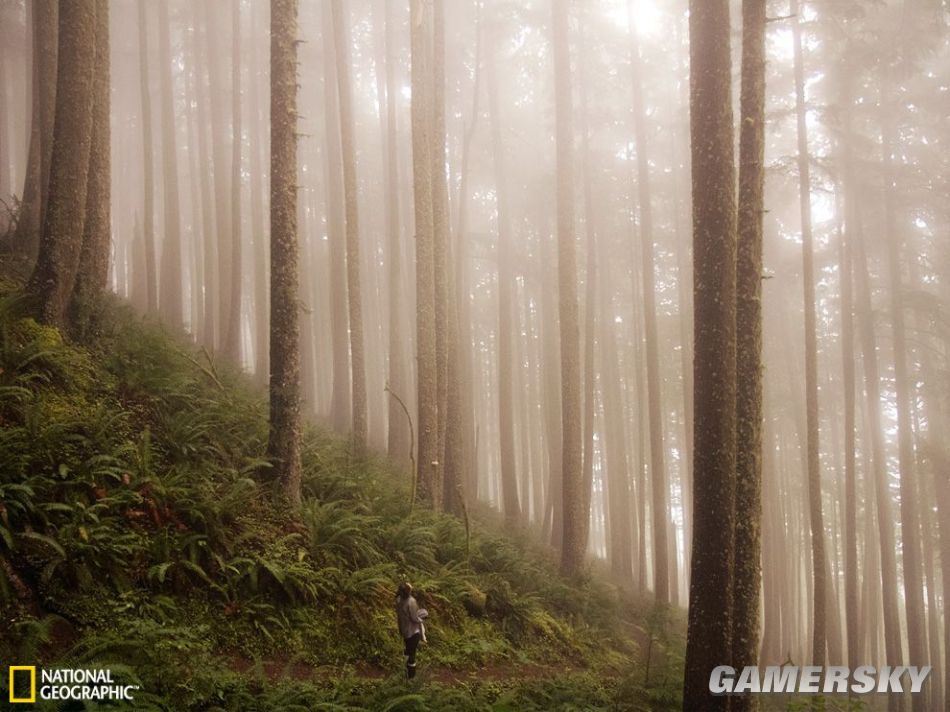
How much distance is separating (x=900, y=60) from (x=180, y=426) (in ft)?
66.5

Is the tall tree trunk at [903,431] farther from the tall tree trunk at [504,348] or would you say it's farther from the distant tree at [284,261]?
the distant tree at [284,261]

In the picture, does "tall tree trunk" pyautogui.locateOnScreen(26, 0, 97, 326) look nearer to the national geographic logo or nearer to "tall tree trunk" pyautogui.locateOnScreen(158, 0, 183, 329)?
the national geographic logo

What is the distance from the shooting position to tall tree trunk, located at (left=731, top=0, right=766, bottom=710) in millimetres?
7297

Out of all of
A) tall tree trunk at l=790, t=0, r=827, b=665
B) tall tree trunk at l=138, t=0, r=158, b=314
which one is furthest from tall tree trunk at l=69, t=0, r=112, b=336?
tall tree trunk at l=790, t=0, r=827, b=665

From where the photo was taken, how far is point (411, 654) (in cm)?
714

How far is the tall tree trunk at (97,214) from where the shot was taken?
9305 millimetres

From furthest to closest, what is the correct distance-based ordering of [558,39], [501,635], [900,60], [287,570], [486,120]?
[486,120] → [900,60] → [558,39] → [501,635] → [287,570]

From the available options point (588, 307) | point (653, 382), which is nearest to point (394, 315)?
point (588, 307)

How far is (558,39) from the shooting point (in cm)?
1584

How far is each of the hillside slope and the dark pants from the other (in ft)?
0.88

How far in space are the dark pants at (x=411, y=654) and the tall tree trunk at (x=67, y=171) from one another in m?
6.63

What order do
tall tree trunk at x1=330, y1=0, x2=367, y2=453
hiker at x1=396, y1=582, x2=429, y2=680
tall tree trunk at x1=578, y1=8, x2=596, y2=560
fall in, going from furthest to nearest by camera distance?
1. tall tree trunk at x1=578, y1=8, x2=596, y2=560
2. tall tree trunk at x1=330, y1=0, x2=367, y2=453
3. hiker at x1=396, y1=582, x2=429, y2=680

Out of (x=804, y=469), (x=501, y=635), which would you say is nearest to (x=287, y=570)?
(x=501, y=635)

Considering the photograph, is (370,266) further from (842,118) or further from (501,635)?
(501,635)
